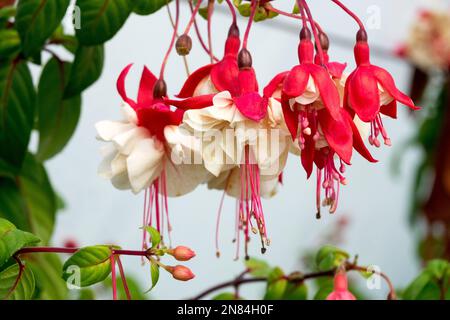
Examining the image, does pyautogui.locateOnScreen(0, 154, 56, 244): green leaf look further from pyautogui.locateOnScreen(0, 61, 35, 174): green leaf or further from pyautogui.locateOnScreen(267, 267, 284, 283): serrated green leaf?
pyautogui.locateOnScreen(267, 267, 284, 283): serrated green leaf

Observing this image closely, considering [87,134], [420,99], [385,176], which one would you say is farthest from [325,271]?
[385,176]

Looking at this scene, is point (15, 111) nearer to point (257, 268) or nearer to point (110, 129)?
point (110, 129)

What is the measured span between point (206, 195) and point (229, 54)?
5.67 feet

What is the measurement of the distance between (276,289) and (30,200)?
250 millimetres

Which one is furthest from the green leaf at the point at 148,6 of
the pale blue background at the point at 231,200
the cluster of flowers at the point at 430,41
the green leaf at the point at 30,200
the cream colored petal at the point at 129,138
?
the cluster of flowers at the point at 430,41

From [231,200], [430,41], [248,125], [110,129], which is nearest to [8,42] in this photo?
[110,129]

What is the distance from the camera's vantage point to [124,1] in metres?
0.61

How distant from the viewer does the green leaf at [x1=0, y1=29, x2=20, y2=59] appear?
713mm

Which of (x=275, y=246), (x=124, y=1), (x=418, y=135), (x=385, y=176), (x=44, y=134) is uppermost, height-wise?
(x=124, y=1)

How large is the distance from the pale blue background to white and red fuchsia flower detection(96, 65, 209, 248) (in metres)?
0.93

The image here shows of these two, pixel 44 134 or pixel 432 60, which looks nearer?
pixel 44 134

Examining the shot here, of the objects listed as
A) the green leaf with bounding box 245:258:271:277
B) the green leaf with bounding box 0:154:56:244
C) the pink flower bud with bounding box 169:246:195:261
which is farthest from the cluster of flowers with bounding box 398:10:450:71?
the pink flower bud with bounding box 169:246:195:261

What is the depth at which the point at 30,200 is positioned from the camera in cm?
76

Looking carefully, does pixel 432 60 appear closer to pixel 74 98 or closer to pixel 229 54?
pixel 74 98
